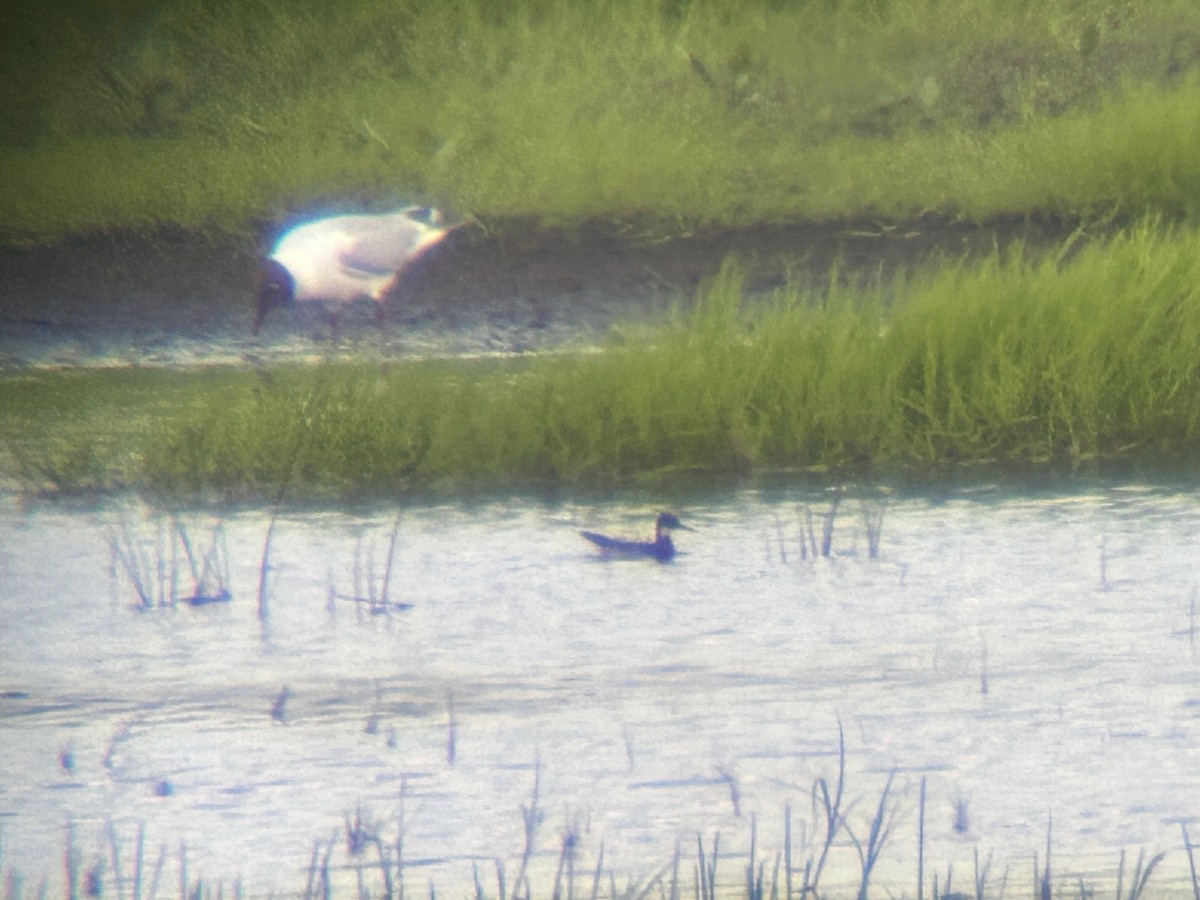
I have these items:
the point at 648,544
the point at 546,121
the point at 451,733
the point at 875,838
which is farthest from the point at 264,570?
the point at 875,838

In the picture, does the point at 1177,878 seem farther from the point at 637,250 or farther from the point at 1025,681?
the point at 637,250

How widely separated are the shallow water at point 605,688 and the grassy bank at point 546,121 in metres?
0.24

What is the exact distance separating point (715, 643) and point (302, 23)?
23.4 inches

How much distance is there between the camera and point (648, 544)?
1312 millimetres

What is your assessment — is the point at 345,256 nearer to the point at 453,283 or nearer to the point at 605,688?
the point at 453,283

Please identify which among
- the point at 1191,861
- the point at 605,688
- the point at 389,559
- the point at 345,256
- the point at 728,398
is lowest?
the point at 1191,861

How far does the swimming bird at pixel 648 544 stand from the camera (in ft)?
4.24

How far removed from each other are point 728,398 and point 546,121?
259 mm

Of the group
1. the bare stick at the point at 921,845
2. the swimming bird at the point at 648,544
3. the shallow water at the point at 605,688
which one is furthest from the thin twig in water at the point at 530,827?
the bare stick at the point at 921,845

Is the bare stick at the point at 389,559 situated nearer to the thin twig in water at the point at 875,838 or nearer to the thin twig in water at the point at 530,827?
the thin twig in water at the point at 530,827

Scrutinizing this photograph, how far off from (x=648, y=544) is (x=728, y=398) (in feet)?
0.45

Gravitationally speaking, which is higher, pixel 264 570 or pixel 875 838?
pixel 264 570

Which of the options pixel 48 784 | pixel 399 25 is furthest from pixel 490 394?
pixel 48 784

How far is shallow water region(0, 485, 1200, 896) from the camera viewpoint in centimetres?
125
